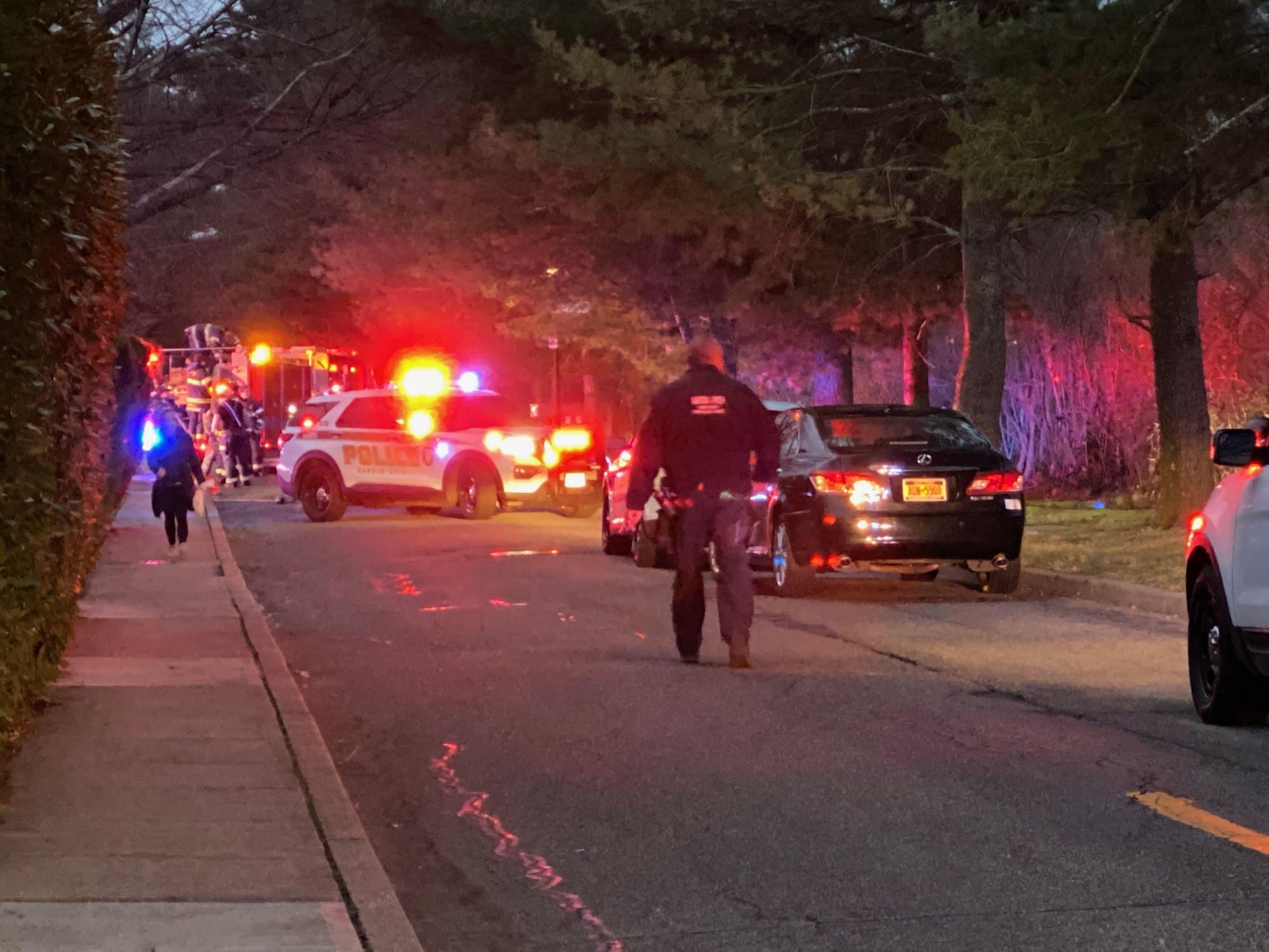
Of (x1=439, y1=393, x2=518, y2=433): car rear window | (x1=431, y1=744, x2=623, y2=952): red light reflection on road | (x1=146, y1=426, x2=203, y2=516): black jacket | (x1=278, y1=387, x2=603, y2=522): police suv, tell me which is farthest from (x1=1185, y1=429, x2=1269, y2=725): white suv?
(x1=439, y1=393, x2=518, y2=433): car rear window

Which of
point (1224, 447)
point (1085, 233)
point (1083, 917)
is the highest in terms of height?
point (1085, 233)

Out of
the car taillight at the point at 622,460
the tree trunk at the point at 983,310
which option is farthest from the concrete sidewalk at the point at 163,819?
the tree trunk at the point at 983,310

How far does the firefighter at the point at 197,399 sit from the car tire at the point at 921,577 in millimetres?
18920

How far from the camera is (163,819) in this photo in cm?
709

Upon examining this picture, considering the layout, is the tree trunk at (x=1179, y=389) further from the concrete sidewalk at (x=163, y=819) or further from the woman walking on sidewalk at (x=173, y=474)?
the concrete sidewalk at (x=163, y=819)

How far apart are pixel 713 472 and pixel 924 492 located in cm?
429

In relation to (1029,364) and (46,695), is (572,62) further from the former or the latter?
(46,695)

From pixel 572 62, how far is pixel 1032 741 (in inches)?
624

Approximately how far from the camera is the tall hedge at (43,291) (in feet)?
23.3

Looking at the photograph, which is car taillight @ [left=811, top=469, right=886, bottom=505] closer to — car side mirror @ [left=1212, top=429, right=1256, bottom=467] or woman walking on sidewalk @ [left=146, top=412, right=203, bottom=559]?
car side mirror @ [left=1212, top=429, right=1256, bottom=467]

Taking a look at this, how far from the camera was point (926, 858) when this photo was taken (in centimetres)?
665

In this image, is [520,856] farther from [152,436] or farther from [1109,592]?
[152,436]

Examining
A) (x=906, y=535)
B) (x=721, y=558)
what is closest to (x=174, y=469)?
(x=906, y=535)

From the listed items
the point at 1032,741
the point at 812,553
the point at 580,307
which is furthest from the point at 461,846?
the point at 580,307
